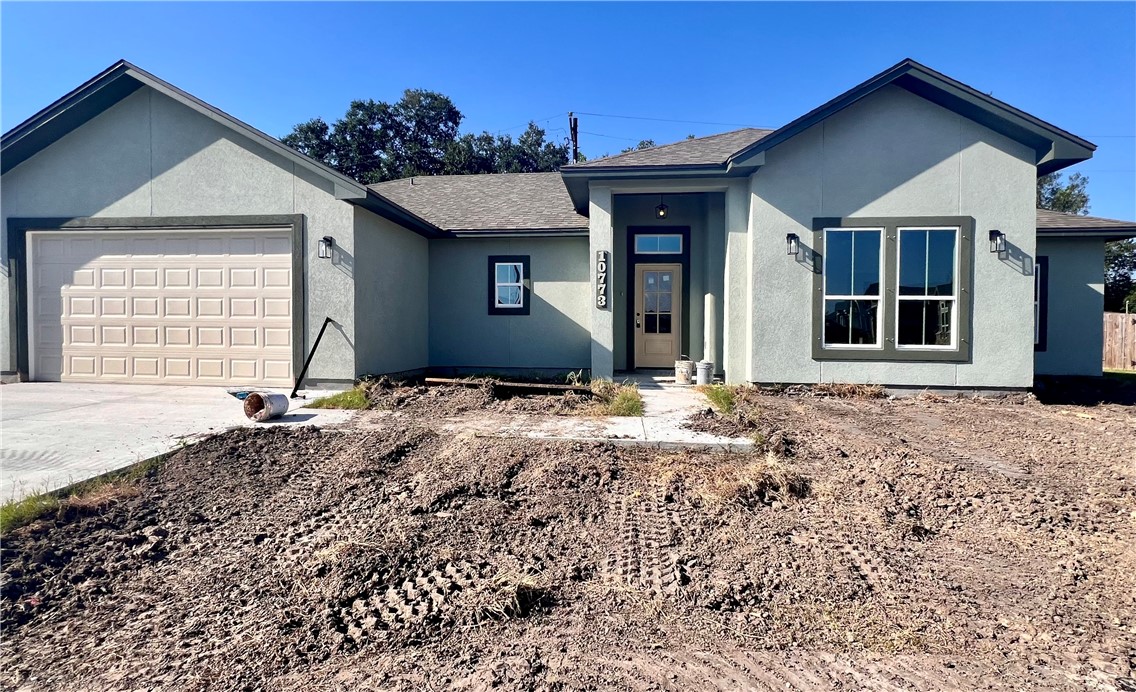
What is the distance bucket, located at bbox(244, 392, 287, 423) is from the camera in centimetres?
575

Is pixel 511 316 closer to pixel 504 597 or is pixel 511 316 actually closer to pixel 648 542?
pixel 648 542

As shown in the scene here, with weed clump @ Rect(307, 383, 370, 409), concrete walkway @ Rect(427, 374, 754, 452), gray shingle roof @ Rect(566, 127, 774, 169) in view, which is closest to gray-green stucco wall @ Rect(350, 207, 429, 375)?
weed clump @ Rect(307, 383, 370, 409)

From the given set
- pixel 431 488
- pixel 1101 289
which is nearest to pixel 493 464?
pixel 431 488

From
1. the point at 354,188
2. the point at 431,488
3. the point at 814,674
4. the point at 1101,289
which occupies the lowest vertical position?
the point at 814,674

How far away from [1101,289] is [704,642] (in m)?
12.0

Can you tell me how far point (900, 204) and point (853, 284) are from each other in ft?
4.40

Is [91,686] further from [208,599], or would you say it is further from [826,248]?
[826,248]

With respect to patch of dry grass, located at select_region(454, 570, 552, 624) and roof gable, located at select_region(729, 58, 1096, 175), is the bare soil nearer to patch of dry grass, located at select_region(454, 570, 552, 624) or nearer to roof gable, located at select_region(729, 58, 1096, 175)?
patch of dry grass, located at select_region(454, 570, 552, 624)

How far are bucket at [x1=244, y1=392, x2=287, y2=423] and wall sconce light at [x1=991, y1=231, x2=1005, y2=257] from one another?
992cm

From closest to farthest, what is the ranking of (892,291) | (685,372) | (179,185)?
(892,291)
(179,185)
(685,372)

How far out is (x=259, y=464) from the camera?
4230mm

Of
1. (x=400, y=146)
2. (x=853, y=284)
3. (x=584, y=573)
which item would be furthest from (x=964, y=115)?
(x=400, y=146)

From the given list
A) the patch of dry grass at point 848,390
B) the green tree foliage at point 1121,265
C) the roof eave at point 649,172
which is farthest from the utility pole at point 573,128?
the green tree foliage at point 1121,265

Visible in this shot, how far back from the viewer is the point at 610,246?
8.46m
